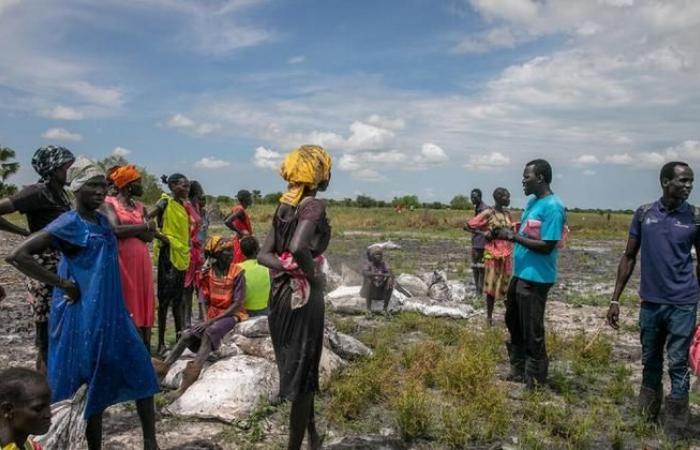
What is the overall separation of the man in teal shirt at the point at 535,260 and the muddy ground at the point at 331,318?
3.84 feet

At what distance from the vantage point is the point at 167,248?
6004mm

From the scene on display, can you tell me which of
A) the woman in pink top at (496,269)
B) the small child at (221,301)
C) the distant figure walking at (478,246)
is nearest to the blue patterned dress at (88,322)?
the small child at (221,301)

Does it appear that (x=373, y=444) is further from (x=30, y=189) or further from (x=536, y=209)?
(x=30, y=189)

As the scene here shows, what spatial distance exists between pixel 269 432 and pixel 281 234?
1540mm

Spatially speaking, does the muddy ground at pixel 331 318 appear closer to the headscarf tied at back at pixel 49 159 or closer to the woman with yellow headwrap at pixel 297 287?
the woman with yellow headwrap at pixel 297 287

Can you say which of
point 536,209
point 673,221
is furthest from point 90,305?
point 673,221

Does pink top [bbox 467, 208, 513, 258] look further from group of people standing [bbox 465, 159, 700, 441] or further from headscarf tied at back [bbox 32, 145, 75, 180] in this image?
headscarf tied at back [bbox 32, 145, 75, 180]

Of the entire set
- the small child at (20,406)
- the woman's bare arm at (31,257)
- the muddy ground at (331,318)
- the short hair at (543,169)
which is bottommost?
the muddy ground at (331,318)

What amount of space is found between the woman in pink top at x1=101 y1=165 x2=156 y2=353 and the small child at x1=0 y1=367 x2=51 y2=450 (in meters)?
2.06

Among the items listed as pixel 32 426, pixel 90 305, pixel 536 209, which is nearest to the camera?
pixel 32 426

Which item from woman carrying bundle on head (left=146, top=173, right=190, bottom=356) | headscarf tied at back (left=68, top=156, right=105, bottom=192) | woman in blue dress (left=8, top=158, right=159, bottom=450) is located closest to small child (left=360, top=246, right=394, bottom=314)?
woman carrying bundle on head (left=146, top=173, right=190, bottom=356)

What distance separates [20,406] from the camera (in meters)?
2.22

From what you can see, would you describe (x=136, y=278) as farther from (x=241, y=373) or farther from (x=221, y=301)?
(x=241, y=373)

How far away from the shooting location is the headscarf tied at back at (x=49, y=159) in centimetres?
379
